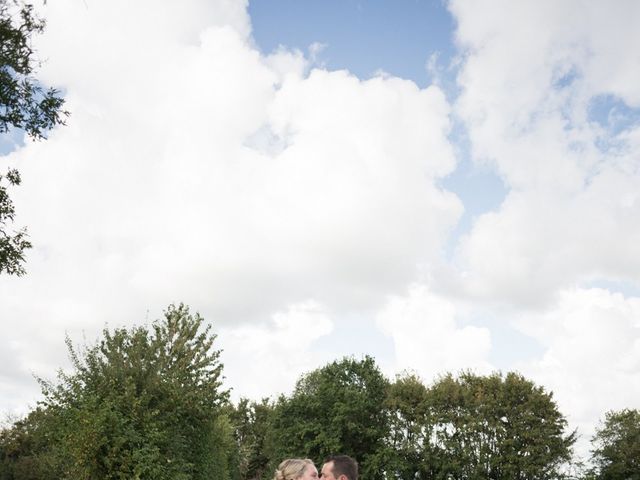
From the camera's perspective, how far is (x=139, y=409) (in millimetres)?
28703

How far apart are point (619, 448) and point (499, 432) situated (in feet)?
56.6

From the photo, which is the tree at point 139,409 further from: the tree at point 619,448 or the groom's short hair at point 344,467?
the tree at point 619,448

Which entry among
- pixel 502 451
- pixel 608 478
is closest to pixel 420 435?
pixel 502 451

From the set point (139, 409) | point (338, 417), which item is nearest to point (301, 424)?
point (338, 417)

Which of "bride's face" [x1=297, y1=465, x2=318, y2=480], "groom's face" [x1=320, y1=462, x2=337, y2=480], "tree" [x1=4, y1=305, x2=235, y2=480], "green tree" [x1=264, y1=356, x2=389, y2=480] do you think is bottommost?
"bride's face" [x1=297, y1=465, x2=318, y2=480]

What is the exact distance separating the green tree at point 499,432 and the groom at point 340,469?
4399cm

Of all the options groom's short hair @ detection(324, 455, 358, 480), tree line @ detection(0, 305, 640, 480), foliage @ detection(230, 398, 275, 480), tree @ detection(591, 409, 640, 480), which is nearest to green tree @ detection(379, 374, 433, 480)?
tree line @ detection(0, 305, 640, 480)

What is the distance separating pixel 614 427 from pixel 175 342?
47.6 meters

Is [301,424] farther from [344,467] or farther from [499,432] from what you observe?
[344,467]

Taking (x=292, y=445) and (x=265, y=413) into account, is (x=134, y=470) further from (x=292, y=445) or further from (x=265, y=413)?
(x=265, y=413)

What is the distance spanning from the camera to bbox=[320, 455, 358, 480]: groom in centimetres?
862

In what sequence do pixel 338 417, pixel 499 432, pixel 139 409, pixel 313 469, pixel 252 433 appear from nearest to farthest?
pixel 313 469 < pixel 139 409 < pixel 499 432 < pixel 338 417 < pixel 252 433

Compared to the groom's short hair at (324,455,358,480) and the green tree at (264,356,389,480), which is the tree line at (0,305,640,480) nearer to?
the green tree at (264,356,389,480)

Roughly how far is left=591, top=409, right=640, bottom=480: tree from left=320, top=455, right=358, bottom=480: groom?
183 feet
